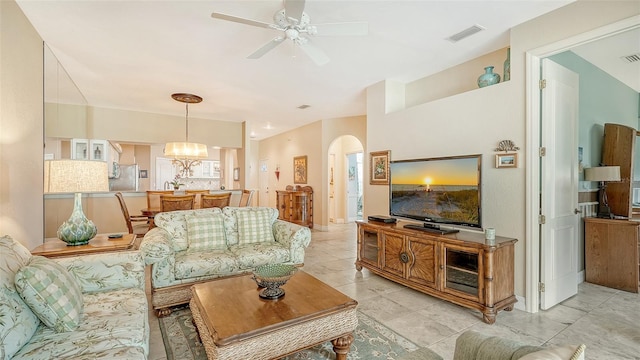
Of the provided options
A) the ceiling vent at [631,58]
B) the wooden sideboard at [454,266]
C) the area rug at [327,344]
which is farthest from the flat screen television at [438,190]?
the ceiling vent at [631,58]

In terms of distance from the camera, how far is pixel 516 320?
8.44ft

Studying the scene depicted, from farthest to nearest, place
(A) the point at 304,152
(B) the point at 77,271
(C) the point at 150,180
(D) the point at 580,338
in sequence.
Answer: (C) the point at 150,180 → (A) the point at 304,152 → (D) the point at 580,338 → (B) the point at 77,271

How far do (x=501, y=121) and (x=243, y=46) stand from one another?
2846mm

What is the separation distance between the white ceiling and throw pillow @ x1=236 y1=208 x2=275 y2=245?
1.89 m

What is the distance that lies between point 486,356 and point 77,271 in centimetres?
246

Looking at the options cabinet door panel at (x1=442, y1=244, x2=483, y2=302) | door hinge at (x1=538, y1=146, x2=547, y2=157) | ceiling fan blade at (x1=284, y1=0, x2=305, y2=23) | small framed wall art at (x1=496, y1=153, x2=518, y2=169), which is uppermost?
ceiling fan blade at (x1=284, y1=0, x2=305, y2=23)

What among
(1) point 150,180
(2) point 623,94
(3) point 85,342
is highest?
(2) point 623,94

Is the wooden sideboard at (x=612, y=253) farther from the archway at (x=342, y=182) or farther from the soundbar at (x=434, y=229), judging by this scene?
the archway at (x=342, y=182)

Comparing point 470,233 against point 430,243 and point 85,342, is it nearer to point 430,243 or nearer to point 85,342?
point 430,243

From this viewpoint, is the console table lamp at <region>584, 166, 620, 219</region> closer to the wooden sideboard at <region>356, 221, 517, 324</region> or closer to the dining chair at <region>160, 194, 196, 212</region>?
the wooden sideboard at <region>356, 221, 517, 324</region>

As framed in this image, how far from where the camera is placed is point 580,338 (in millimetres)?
2277

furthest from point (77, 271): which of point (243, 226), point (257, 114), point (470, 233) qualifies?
point (257, 114)

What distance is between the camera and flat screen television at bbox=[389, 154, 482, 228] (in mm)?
2857

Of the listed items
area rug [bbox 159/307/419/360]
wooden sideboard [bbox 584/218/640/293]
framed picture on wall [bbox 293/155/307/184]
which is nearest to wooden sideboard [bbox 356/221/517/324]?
area rug [bbox 159/307/419/360]
